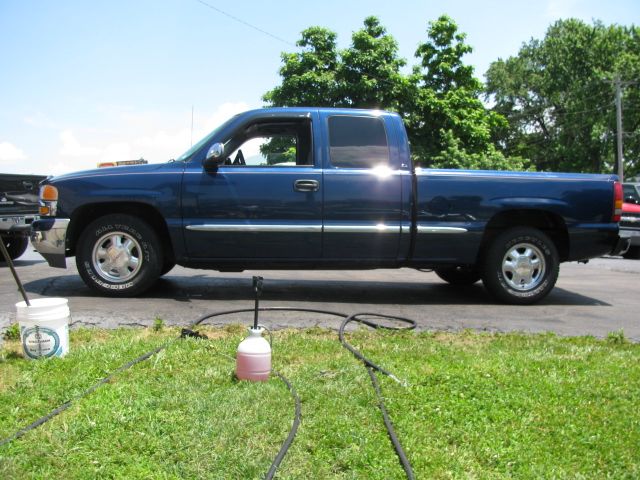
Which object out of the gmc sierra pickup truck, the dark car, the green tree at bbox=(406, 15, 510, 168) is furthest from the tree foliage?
the gmc sierra pickup truck

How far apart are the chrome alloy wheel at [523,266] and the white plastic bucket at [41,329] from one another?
13.8 ft

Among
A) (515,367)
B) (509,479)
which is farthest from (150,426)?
(515,367)

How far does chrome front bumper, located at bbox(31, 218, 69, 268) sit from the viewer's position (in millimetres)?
5660

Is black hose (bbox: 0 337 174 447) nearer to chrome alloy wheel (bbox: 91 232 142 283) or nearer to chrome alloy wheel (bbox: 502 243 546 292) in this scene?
chrome alloy wheel (bbox: 91 232 142 283)

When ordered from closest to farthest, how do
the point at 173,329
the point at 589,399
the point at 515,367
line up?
the point at 589,399 → the point at 515,367 → the point at 173,329

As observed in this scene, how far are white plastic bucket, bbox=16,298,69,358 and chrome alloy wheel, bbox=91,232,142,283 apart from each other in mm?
2134

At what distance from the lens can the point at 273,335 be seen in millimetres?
4238

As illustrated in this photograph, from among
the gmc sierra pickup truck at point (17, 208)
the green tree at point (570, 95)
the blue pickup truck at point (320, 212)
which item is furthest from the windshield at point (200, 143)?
the green tree at point (570, 95)

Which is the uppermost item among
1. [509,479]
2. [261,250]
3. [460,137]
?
[460,137]

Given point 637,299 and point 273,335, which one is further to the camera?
point 637,299

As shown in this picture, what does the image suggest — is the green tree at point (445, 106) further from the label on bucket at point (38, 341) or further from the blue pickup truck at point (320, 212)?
the label on bucket at point (38, 341)

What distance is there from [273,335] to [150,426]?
1753mm

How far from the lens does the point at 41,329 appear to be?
11.4 ft

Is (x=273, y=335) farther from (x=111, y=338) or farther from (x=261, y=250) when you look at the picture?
(x=261, y=250)
